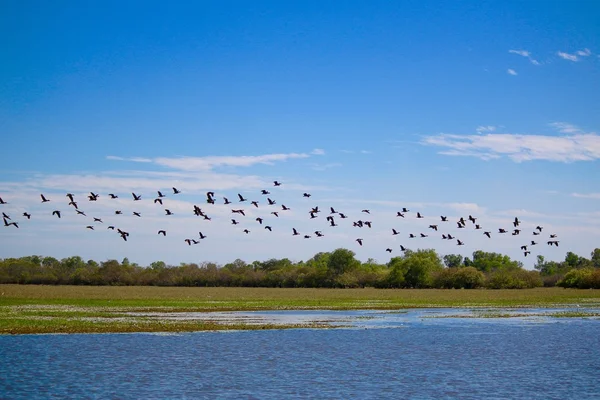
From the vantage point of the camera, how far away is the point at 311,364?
30172 millimetres

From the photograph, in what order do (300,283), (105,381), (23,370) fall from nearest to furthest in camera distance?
(105,381), (23,370), (300,283)

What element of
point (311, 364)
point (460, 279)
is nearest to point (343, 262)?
point (460, 279)

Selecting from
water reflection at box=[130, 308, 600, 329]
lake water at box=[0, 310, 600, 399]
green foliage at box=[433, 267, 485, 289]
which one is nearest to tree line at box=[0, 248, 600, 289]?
green foliage at box=[433, 267, 485, 289]

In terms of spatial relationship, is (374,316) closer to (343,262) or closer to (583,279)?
(583,279)

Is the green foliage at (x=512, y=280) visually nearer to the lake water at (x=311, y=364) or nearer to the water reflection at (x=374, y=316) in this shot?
the water reflection at (x=374, y=316)

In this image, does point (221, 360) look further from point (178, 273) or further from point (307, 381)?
point (178, 273)

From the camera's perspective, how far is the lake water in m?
23.9

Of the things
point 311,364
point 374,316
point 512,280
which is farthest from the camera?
point 512,280

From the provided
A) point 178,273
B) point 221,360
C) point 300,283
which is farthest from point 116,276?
point 221,360

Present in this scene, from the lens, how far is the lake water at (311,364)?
2389 centimetres

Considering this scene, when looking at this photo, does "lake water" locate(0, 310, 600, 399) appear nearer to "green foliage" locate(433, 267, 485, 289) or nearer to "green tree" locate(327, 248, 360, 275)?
"green foliage" locate(433, 267, 485, 289)

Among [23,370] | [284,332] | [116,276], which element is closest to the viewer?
[23,370]

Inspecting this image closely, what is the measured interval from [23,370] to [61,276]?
458 feet

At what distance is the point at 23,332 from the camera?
127 feet
